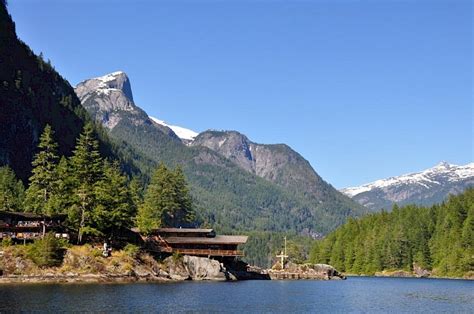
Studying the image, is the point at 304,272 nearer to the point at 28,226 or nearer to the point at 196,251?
the point at 196,251

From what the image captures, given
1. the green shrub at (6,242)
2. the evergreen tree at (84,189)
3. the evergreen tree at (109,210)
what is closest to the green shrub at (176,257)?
the evergreen tree at (109,210)

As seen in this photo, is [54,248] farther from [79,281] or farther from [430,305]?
[430,305]

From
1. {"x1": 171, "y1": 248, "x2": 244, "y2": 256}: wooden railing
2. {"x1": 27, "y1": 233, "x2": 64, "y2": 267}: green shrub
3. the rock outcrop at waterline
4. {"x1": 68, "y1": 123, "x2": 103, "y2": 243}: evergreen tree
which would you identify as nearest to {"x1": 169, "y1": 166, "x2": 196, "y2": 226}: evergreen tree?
the rock outcrop at waterline

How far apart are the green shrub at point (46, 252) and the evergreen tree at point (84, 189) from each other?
27.4 ft

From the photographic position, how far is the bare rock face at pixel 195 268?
412ft

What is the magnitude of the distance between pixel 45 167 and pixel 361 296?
237ft

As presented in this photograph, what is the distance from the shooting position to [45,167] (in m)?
132

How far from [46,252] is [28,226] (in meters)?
11.8

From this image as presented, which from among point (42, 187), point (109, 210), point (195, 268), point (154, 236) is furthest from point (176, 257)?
point (42, 187)

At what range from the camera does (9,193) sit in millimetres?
138625

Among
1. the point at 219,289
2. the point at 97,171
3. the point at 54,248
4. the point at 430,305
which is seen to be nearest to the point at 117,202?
the point at 97,171

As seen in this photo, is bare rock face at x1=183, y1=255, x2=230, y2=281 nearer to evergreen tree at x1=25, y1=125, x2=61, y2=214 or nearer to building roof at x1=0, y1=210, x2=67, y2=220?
building roof at x1=0, y1=210, x2=67, y2=220

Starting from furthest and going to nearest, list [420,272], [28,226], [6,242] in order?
[420,272]
[28,226]
[6,242]

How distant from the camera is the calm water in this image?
233 feet
